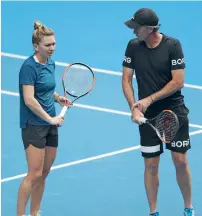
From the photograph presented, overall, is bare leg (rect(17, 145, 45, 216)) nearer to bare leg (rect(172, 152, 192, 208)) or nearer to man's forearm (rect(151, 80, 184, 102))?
man's forearm (rect(151, 80, 184, 102))

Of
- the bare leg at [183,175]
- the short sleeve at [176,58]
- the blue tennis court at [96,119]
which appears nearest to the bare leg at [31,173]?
the blue tennis court at [96,119]

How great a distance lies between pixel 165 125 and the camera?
8094 millimetres

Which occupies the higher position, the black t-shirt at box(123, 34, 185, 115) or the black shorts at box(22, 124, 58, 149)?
the black t-shirt at box(123, 34, 185, 115)

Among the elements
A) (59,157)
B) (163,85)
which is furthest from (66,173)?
(163,85)

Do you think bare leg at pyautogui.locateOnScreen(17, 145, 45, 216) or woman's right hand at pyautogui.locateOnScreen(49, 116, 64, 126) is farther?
bare leg at pyautogui.locateOnScreen(17, 145, 45, 216)

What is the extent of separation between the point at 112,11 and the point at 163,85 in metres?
6.80

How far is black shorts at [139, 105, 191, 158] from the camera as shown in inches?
329

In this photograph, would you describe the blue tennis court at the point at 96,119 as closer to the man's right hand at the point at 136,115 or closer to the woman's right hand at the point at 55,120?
the man's right hand at the point at 136,115

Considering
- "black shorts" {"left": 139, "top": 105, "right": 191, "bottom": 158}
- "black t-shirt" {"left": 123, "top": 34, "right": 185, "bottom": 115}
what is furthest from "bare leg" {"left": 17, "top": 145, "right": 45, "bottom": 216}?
"black t-shirt" {"left": 123, "top": 34, "right": 185, "bottom": 115}

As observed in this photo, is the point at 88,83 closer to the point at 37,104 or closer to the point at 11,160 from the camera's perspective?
the point at 37,104

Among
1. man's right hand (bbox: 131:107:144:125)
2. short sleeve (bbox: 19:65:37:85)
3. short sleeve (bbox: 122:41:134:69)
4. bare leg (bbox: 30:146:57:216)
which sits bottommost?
bare leg (bbox: 30:146:57:216)

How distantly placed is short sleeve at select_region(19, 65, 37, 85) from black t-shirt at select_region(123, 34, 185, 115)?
107 centimetres

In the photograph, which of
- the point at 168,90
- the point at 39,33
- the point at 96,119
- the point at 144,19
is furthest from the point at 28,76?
the point at 96,119

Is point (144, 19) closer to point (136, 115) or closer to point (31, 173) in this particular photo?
point (136, 115)
